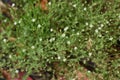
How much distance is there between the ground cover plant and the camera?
10.7ft

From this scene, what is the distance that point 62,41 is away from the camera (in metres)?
3.26

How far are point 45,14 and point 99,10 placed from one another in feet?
2.42

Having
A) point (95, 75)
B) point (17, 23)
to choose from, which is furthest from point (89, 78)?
point (17, 23)

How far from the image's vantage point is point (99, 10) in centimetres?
356

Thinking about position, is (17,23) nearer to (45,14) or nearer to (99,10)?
(45,14)

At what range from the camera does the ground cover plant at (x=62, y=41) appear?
3.25 m

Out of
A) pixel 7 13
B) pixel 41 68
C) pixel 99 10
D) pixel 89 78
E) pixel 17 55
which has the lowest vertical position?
pixel 89 78

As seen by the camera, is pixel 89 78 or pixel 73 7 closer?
pixel 89 78

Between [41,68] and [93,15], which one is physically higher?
[93,15]

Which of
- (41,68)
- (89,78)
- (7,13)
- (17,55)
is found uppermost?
(7,13)

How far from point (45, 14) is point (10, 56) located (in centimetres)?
70

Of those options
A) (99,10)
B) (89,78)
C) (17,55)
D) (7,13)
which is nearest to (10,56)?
(17,55)

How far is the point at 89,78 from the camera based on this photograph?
10.7ft

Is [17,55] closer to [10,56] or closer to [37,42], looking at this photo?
[10,56]
